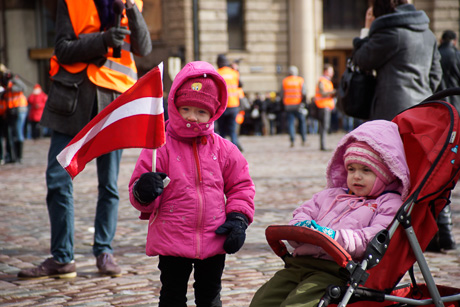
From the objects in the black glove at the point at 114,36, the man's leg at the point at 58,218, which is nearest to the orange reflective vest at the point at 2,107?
the man's leg at the point at 58,218

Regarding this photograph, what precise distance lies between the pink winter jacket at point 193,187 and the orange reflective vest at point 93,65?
1.65 meters

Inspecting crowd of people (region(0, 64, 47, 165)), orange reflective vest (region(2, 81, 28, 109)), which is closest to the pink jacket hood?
crowd of people (region(0, 64, 47, 165))

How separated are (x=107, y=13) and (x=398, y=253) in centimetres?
278

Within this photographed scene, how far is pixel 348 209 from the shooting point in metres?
3.29

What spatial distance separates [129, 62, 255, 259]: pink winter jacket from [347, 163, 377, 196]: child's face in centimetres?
49

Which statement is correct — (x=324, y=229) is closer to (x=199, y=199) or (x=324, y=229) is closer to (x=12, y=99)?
(x=199, y=199)

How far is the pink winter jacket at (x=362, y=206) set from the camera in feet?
10.1

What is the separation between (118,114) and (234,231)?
824mm

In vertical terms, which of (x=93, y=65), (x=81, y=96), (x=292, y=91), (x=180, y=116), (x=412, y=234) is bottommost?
(x=292, y=91)

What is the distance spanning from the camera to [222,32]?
88.9 ft

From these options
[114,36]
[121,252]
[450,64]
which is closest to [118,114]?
[114,36]

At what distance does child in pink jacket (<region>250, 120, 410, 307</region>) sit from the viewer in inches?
119

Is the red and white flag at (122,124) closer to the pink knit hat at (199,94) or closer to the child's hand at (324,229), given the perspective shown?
the pink knit hat at (199,94)

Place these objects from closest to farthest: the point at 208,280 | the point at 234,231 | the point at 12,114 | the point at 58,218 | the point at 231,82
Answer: the point at 234,231 < the point at 208,280 < the point at 58,218 < the point at 12,114 < the point at 231,82
